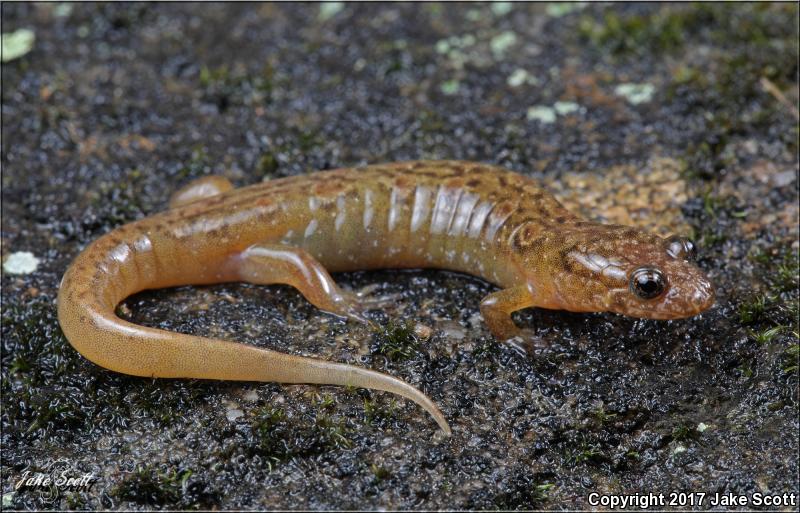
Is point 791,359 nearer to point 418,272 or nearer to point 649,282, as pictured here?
point 649,282

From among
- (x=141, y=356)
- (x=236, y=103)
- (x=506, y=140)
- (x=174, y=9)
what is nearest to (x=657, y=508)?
(x=141, y=356)

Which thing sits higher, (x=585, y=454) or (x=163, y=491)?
(x=585, y=454)

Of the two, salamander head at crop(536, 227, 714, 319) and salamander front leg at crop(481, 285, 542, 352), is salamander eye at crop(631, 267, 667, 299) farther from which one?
salamander front leg at crop(481, 285, 542, 352)

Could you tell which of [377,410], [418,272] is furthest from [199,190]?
[377,410]

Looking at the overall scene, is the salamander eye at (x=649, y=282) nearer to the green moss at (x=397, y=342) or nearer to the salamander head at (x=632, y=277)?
the salamander head at (x=632, y=277)

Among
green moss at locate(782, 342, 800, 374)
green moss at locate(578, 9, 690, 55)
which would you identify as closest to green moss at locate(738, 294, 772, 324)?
green moss at locate(782, 342, 800, 374)

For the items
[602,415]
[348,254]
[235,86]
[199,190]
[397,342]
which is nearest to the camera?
[602,415]
